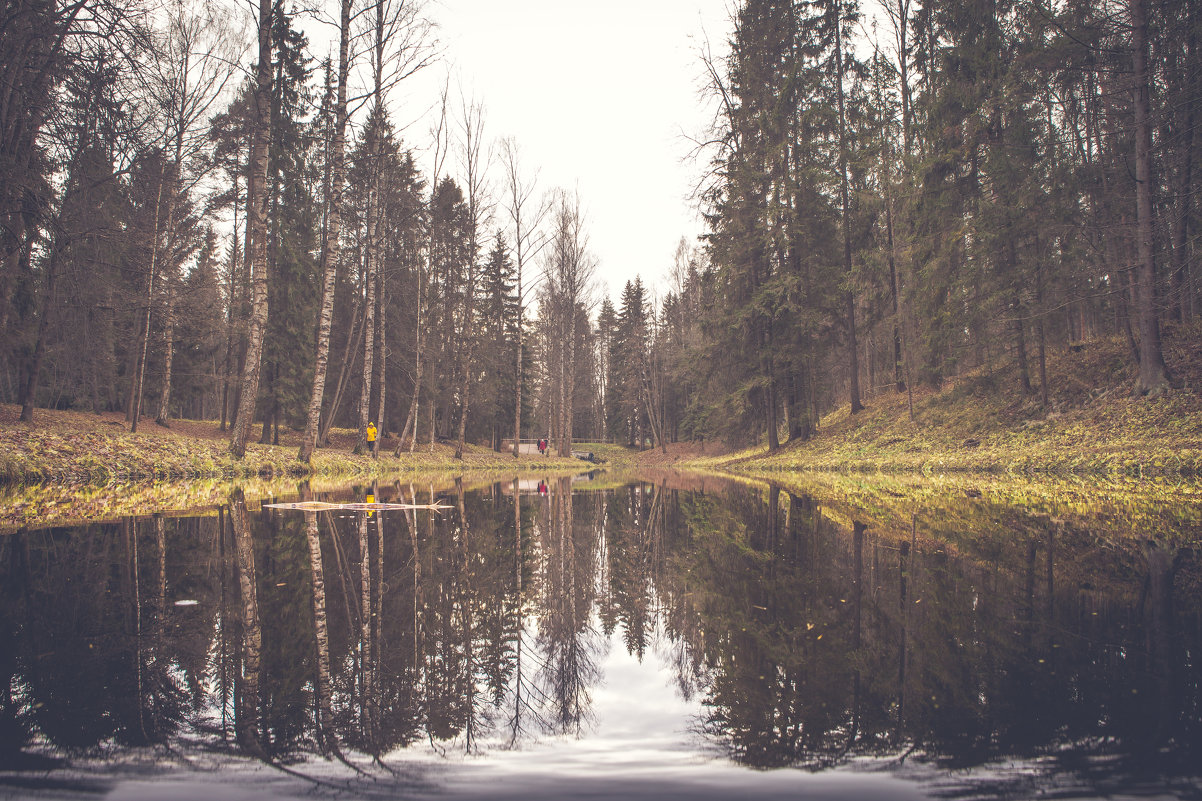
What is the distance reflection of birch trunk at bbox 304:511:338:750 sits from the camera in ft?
5.80

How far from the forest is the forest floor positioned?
0.64m

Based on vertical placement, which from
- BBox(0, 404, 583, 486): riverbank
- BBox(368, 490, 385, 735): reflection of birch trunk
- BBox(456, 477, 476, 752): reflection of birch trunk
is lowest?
BBox(456, 477, 476, 752): reflection of birch trunk

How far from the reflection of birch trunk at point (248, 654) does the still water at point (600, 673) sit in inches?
0.6

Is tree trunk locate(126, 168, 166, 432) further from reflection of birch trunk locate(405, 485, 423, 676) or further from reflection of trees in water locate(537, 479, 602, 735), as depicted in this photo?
reflection of trees in water locate(537, 479, 602, 735)

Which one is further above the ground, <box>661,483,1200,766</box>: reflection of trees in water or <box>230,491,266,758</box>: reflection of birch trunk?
<box>230,491,266,758</box>: reflection of birch trunk

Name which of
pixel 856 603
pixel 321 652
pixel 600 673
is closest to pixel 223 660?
pixel 321 652

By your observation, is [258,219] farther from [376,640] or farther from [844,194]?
[844,194]

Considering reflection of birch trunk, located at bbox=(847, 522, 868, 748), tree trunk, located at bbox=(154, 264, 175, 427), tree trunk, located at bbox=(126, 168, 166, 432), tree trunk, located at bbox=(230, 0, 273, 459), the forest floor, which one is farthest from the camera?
tree trunk, located at bbox=(154, 264, 175, 427)

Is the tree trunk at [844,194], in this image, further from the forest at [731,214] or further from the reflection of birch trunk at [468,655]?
the reflection of birch trunk at [468,655]

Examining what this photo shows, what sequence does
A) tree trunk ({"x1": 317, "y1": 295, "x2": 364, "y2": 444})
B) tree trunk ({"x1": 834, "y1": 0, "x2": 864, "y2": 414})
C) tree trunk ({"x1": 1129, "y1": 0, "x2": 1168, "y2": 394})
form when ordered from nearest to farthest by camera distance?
tree trunk ({"x1": 1129, "y1": 0, "x2": 1168, "y2": 394}) < tree trunk ({"x1": 834, "y1": 0, "x2": 864, "y2": 414}) < tree trunk ({"x1": 317, "y1": 295, "x2": 364, "y2": 444})

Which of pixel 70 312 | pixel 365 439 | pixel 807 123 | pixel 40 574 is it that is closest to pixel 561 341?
pixel 365 439

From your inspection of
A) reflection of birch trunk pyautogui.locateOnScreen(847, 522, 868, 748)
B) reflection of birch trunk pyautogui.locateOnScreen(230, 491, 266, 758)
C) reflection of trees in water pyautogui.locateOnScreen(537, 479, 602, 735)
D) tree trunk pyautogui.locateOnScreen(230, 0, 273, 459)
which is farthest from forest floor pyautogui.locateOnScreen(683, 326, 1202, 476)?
tree trunk pyautogui.locateOnScreen(230, 0, 273, 459)

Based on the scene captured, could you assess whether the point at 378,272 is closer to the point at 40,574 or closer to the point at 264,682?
the point at 40,574

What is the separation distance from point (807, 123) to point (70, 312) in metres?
24.7
